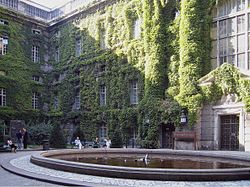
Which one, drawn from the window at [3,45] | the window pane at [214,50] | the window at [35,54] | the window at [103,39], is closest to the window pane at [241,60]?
the window pane at [214,50]

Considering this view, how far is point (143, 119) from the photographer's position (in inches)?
1038

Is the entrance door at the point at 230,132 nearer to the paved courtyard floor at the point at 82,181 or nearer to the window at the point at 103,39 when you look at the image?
the paved courtyard floor at the point at 82,181

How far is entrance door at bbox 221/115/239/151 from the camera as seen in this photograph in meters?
22.3

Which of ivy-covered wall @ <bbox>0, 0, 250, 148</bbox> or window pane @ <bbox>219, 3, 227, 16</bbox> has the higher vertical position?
window pane @ <bbox>219, 3, 227, 16</bbox>

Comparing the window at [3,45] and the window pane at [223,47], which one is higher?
the window at [3,45]

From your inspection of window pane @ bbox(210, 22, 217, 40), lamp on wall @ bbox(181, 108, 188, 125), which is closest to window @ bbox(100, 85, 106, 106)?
lamp on wall @ bbox(181, 108, 188, 125)

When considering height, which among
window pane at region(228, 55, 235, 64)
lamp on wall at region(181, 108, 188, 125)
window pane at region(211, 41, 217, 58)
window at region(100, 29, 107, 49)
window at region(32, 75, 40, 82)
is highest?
→ window at region(100, 29, 107, 49)

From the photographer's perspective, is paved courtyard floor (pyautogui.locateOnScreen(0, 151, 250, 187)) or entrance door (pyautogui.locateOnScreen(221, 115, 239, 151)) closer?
paved courtyard floor (pyautogui.locateOnScreen(0, 151, 250, 187))

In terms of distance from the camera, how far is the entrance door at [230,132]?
22266 mm

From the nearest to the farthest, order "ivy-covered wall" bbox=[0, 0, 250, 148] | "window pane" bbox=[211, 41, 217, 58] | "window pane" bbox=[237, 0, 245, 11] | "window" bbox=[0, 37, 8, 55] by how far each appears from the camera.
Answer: "window pane" bbox=[237, 0, 245, 11] < "ivy-covered wall" bbox=[0, 0, 250, 148] < "window pane" bbox=[211, 41, 217, 58] < "window" bbox=[0, 37, 8, 55]

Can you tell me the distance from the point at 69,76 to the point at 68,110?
11.2 feet

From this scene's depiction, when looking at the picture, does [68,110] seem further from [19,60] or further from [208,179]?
[208,179]

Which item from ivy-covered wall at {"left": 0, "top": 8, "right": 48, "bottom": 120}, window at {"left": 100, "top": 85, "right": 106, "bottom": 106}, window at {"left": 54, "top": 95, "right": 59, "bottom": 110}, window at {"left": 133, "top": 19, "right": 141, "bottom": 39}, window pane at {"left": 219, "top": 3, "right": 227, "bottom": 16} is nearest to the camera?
window pane at {"left": 219, "top": 3, "right": 227, "bottom": 16}

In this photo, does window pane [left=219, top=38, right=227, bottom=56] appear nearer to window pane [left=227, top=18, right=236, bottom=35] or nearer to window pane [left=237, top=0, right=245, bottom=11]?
window pane [left=227, top=18, right=236, bottom=35]
